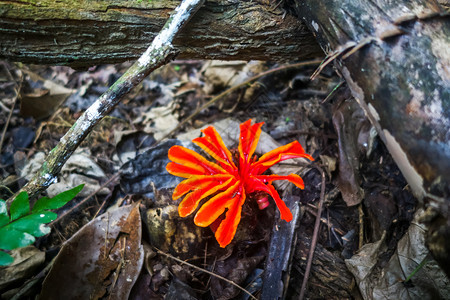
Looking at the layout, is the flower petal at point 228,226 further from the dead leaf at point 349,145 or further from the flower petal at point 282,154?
the dead leaf at point 349,145

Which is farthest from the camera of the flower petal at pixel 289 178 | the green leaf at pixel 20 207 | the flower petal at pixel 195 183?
the flower petal at pixel 195 183

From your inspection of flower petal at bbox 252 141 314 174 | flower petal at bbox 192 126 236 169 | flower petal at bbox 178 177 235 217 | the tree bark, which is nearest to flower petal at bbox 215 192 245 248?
flower petal at bbox 178 177 235 217

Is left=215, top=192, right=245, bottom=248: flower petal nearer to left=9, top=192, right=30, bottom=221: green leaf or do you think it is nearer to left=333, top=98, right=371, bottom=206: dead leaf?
left=333, top=98, right=371, bottom=206: dead leaf

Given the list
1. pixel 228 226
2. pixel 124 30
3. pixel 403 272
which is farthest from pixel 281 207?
pixel 124 30

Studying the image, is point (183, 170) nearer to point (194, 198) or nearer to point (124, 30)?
point (194, 198)

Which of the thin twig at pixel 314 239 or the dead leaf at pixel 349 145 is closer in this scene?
the thin twig at pixel 314 239

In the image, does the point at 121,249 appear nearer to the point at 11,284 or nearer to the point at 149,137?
the point at 11,284

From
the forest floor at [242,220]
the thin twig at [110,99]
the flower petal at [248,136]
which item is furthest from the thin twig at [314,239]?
the thin twig at [110,99]

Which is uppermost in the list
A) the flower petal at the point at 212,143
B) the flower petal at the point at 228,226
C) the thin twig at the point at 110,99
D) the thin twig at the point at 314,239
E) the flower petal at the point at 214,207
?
the thin twig at the point at 110,99
